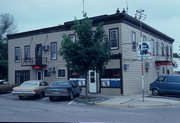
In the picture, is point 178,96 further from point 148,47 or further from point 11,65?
point 11,65

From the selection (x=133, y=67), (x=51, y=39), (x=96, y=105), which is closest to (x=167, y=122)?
(x=96, y=105)

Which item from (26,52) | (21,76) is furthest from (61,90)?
(21,76)

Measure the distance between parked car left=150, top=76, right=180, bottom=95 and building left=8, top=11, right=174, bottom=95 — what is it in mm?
2114

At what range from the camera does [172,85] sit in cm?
1848

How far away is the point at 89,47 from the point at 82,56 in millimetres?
841

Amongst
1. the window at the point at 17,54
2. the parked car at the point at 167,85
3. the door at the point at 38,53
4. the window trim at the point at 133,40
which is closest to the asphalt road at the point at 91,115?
the parked car at the point at 167,85

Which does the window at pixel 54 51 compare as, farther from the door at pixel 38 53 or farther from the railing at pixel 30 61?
the door at pixel 38 53

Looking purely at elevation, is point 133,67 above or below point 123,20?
below

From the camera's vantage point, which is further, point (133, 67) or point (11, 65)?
point (11, 65)

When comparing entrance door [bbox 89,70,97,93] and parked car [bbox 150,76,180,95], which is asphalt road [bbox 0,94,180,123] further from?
entrance door [bbox 89,70,97,93]

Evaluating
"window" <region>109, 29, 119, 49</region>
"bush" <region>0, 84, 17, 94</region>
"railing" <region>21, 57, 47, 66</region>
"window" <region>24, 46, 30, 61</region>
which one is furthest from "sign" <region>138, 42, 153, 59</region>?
"window" <region>24, 46, 30, 61</region>

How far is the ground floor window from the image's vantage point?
27109 millimetres

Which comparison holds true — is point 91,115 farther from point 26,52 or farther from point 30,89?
point 26,52

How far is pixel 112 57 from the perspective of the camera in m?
20.4
